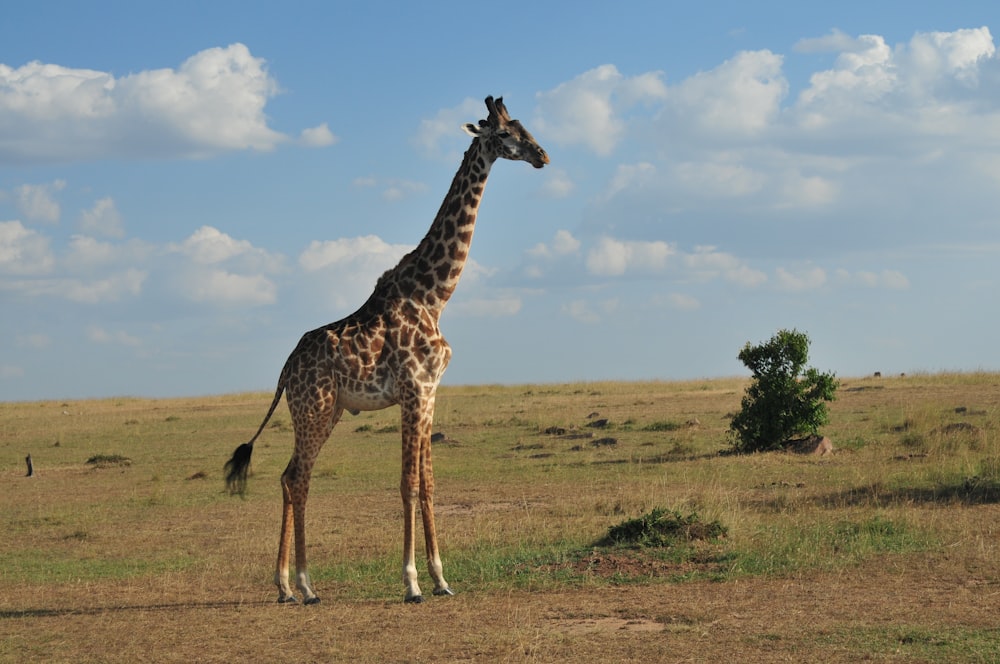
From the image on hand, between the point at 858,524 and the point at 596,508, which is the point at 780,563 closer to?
the point at 858,524

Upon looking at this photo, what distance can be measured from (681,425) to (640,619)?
59.6 feet

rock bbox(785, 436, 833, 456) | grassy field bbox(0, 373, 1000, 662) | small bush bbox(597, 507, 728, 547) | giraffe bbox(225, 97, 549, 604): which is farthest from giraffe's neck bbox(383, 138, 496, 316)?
rock bbox(785, 436, 833, 456)

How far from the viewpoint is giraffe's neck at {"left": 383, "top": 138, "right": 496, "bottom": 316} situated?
35.5ft

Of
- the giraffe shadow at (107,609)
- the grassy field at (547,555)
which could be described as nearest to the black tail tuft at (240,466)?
the grassy field at (547,555)

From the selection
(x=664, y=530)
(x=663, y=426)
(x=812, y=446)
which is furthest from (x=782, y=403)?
(x=664, y=530)

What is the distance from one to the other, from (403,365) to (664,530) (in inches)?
142

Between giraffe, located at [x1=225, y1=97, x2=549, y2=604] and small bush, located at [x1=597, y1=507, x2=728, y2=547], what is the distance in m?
2.52

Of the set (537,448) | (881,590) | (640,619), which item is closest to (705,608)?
(640,619)

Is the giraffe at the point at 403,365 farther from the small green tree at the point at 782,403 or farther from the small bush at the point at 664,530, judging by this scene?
the small green tree at the point at 782,403

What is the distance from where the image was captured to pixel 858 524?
39.9ft

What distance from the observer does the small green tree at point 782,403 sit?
21.3 metres

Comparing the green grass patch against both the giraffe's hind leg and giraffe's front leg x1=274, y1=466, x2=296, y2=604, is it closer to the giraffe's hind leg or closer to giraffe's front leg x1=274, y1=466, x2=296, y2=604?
the giraffe's hind leg

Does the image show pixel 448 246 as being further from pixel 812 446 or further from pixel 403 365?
pixel 812 446

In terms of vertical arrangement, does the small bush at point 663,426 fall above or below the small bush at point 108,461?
above
